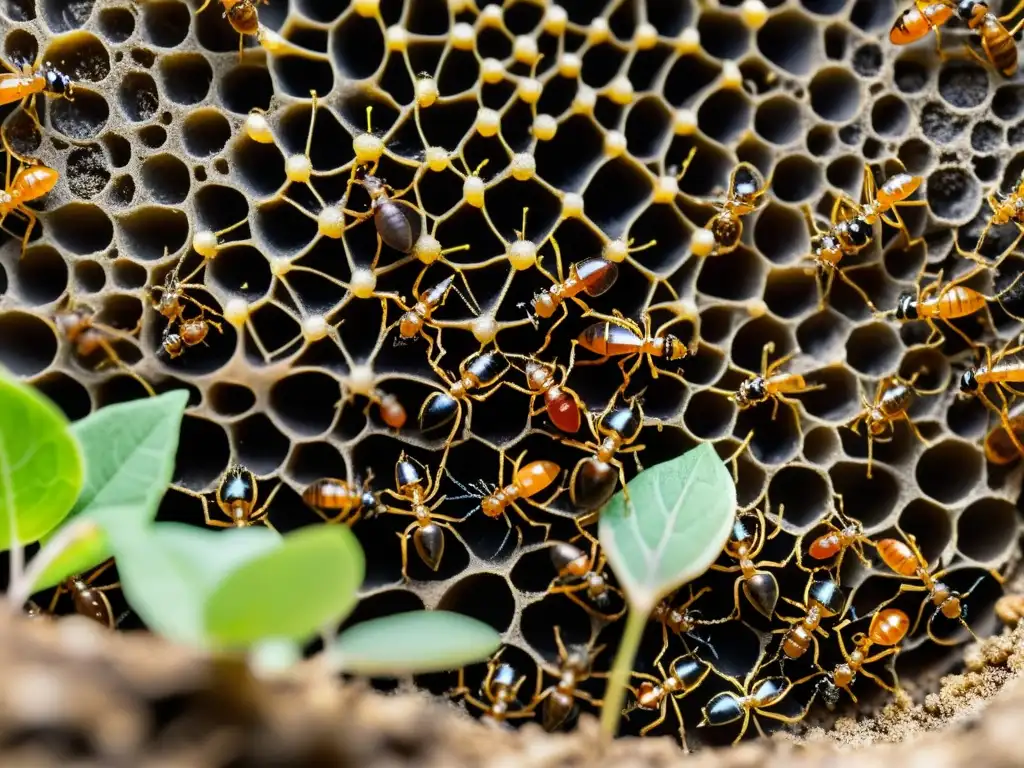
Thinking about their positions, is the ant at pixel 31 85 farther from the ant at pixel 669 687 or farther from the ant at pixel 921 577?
the ant at pixel 921 577

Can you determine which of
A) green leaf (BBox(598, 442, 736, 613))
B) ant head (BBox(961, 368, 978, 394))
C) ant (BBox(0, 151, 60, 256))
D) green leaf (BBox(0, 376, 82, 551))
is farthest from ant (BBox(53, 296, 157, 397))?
ant head (BBox(961, 368, 978, 394))

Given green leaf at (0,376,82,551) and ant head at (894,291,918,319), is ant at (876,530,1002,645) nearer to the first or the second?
ant head at (894,291,918,319)

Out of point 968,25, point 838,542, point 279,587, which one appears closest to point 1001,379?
point 838,542

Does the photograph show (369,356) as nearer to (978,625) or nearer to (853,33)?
(853,33)

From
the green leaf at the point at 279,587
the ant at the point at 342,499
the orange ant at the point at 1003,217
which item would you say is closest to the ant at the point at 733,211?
the orange ant at the point at 1003,217

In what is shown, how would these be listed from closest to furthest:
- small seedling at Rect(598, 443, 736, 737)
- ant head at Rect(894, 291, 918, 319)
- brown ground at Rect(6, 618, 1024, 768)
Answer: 1. brown ground at Rect(6, 618, 1024, 768)
2. small seedling at Rect(598, 443, 736, 737)
3. ant head at Rect(894, 291, 918, 319)

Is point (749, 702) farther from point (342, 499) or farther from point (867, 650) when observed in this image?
point (342, 499)

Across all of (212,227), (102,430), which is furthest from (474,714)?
(212,227)
